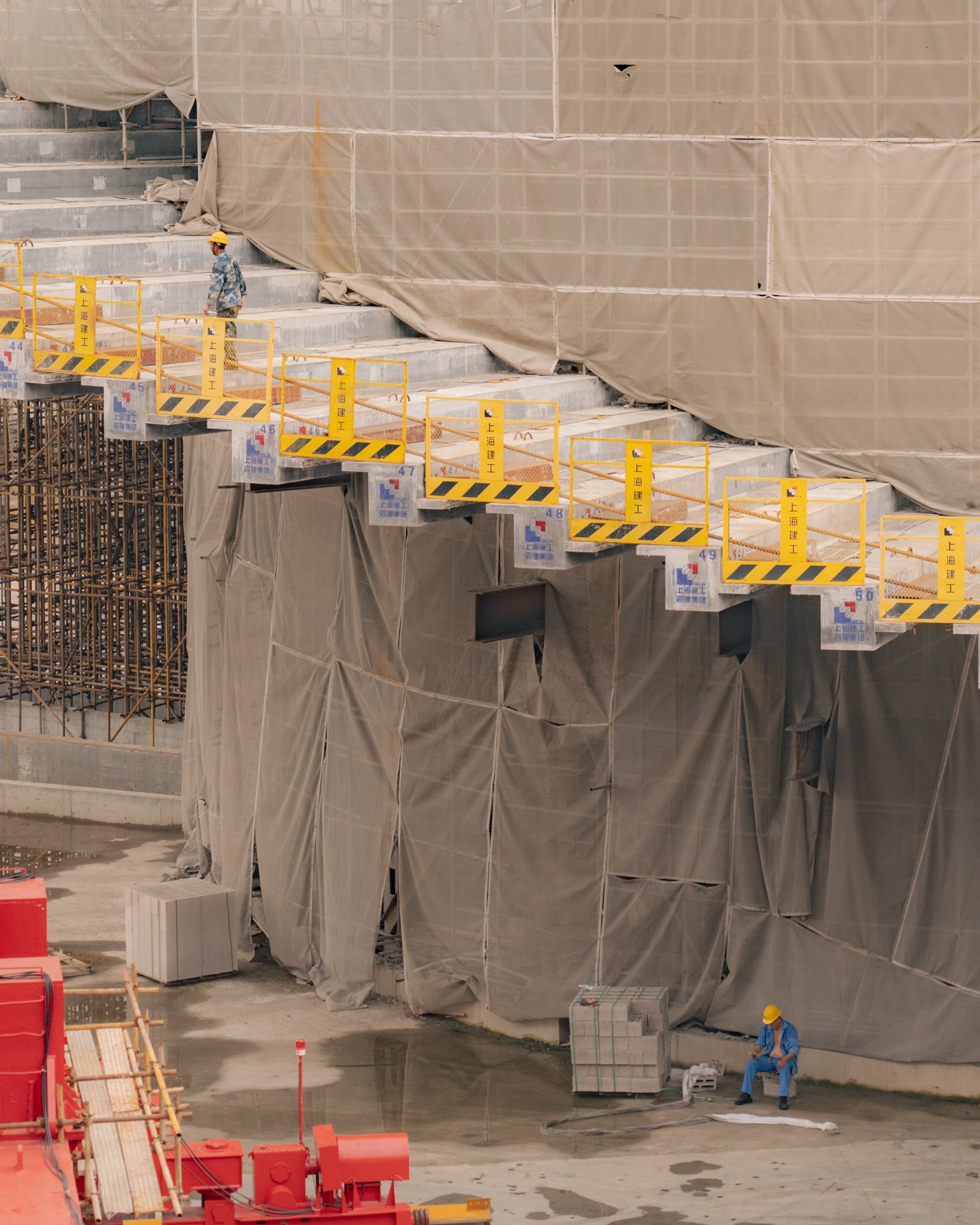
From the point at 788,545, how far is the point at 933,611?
1311 mm

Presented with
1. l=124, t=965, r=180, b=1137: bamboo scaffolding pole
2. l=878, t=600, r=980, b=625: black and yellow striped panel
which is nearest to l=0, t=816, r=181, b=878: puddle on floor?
l=124, t=965, r=180, b=1137: bamboo scaffolding pole

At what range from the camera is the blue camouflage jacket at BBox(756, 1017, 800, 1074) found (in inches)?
853

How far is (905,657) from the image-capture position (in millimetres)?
21500

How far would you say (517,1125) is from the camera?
70.8 ft

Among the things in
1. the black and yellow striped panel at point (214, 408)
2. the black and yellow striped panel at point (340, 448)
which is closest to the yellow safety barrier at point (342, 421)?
the black and yellow striped panel at point (340, 448)

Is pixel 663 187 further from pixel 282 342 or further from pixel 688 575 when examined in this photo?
pixel 688 575

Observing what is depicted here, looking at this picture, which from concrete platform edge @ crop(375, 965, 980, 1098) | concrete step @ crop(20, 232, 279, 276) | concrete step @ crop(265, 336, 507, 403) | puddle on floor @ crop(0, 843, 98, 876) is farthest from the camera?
puddle on floor @ crop(0, 843, 98, 876)

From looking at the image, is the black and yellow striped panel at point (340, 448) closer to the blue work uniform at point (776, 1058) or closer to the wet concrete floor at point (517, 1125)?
the wet concrete floor at point (517, 1125)

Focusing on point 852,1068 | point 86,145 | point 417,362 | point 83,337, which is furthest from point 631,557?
point 86,145

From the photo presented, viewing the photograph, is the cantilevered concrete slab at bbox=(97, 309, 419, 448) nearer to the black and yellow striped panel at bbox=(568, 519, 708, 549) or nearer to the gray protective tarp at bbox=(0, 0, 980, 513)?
the gray protective tarp at bbox=(0, 0, 980, 513)

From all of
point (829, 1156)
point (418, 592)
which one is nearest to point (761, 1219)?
A: point (829, 1156)

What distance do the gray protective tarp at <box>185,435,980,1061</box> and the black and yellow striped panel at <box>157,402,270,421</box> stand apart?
316 centimetres

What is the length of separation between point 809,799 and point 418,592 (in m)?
4.79

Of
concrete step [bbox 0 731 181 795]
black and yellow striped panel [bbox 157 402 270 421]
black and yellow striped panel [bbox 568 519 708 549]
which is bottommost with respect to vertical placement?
concrete step [bbox 0 731 181 795]
